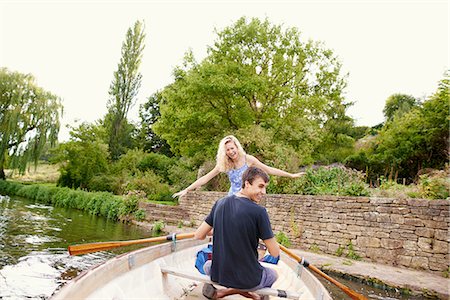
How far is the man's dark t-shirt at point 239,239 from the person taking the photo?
239cm

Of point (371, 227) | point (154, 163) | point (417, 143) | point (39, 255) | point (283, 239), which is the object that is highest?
point (417, 143)

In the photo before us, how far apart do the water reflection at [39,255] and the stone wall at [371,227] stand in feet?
15.0

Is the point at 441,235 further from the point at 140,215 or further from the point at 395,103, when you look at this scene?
the point at 395,103

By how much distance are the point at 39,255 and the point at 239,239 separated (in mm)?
6054

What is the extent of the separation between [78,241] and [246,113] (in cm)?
884

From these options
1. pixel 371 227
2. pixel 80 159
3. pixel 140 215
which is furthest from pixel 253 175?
pixel 80 159

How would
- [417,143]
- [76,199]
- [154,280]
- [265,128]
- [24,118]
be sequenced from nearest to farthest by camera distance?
[154,280]
[417,143]
[265,128]
[76,199]
[24,118]

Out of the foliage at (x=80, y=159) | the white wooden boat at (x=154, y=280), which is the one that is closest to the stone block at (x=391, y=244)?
the white wooden boat at (x=154, y=280)

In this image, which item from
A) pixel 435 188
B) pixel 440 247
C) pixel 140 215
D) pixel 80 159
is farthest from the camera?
pixel 80 159

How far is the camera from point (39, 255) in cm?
703

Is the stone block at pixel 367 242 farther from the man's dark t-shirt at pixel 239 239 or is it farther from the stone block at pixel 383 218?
the man's dark t-shirt at pixel 239 239

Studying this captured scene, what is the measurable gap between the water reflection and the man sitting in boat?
3330 mm

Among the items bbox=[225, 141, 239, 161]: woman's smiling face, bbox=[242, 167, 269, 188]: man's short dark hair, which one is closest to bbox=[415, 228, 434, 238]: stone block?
bbox=[225, 141, 239, 161]: woman's smiling face

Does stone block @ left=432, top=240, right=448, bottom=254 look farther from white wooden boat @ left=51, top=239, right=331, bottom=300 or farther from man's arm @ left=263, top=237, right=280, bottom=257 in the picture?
man's arm @ left=263, top=237, right=280, bottom=257
